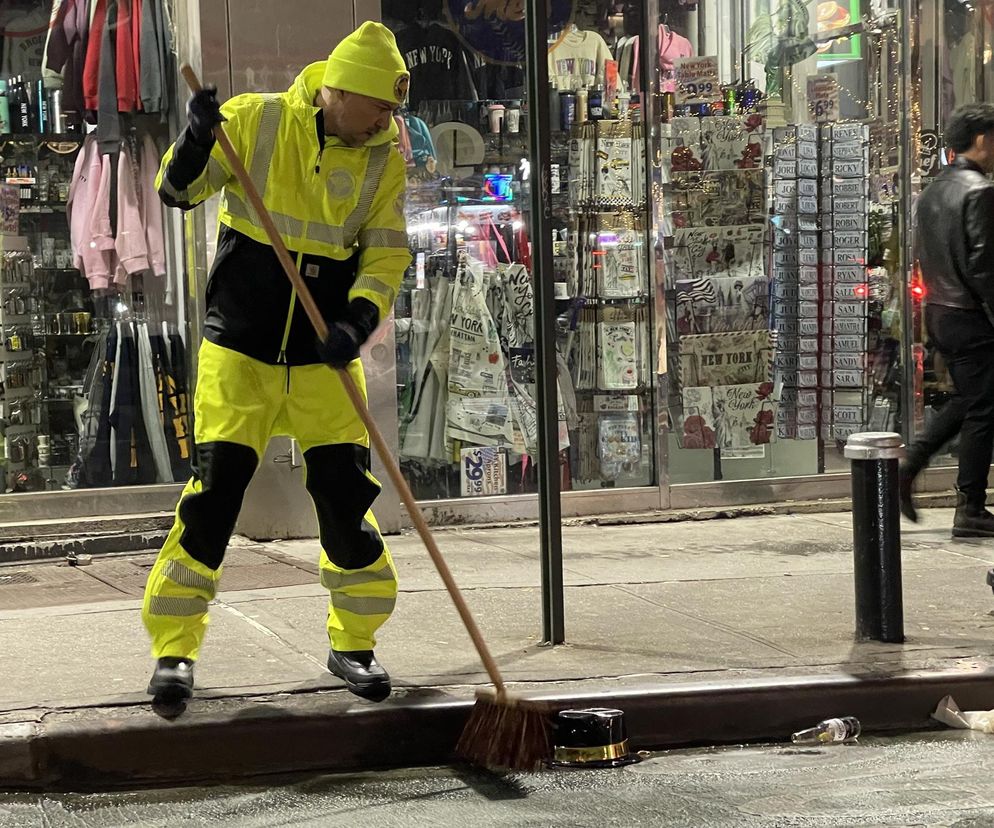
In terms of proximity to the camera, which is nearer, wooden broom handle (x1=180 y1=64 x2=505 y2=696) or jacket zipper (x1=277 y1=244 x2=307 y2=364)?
wooden broom handle (x1=180 y1=64 x2=505 y2=696)

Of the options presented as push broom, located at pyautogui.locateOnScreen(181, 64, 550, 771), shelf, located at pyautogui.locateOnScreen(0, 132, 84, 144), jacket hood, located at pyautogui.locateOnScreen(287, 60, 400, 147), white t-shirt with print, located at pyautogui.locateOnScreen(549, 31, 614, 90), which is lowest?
push broom, located at pyautogui.locateOnScreen(181, 64, 550, 771)

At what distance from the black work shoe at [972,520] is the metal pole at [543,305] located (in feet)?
11.0

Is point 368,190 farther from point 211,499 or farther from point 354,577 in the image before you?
point 354,577

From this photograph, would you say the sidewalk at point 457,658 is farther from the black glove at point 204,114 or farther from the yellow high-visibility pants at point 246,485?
the black glove at point 204,114

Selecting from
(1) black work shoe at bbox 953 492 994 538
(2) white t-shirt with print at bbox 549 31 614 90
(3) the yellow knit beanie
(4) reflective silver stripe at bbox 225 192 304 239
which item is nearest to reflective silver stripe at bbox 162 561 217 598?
(4) reflective silver stripe at bbox 225 192 304 239

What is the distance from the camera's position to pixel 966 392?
774 centimetres

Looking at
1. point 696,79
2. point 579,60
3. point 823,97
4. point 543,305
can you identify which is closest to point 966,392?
point 823,97

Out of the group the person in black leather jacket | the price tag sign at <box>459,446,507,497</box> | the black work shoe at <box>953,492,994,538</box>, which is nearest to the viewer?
the person in black leather jacket

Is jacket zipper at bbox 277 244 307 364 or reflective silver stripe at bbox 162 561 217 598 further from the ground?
jacket zipper at bbox 277 244 307 364

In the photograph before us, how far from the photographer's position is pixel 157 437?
8.45m

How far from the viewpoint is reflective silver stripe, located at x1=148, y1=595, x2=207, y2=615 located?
4723 mm

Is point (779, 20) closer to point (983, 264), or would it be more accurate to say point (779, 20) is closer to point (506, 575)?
point (983, 264)

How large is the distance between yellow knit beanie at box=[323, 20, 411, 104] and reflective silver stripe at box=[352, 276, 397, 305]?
57 cm

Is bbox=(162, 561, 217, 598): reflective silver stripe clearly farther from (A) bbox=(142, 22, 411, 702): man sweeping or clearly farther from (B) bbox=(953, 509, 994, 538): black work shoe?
(B) bbox=(953, 509, 994, 538): black work shoe
